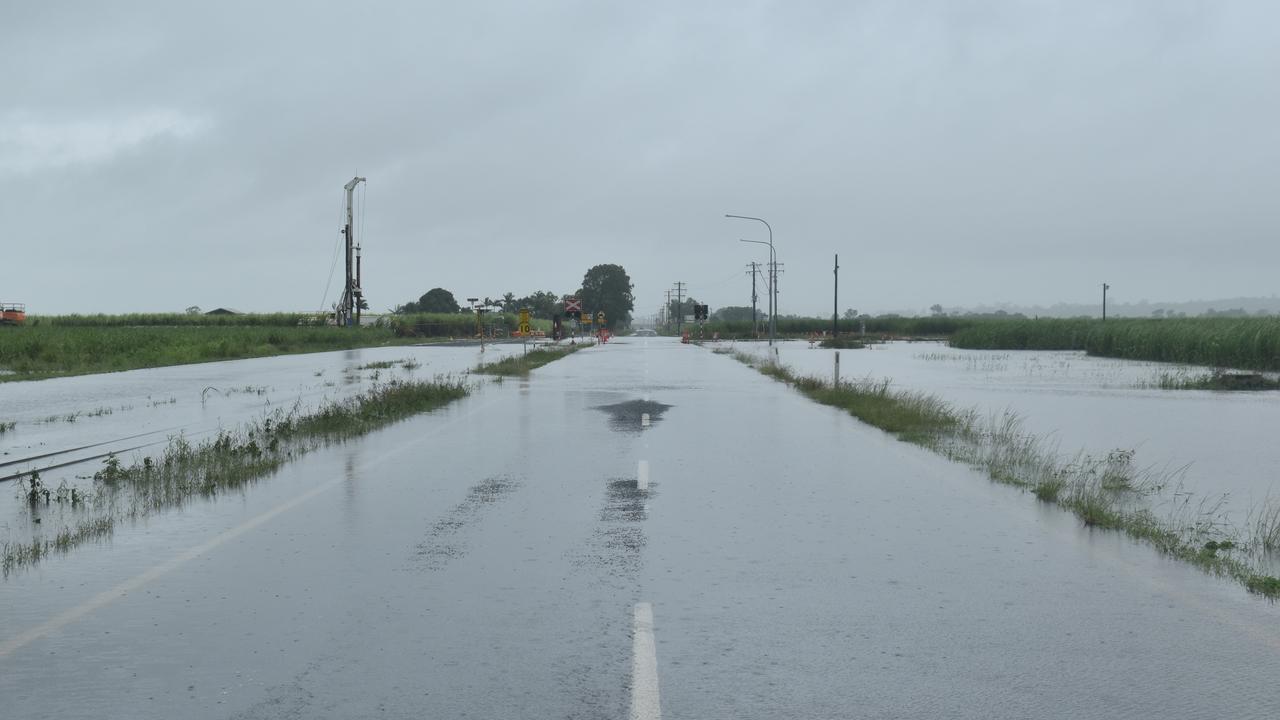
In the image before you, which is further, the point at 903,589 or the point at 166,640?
the point at 903,589

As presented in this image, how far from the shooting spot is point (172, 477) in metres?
11.3

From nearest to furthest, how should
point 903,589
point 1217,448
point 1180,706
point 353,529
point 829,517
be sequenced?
point 1180,706 → point 903,589 → point 353,529 → point 829,517 → point 1217,448

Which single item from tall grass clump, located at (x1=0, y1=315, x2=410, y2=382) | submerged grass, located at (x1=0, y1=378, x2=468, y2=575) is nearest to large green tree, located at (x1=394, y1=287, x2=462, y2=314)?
tall grass clump, located at (x1=0, y1=315, x2=410, y2=382)

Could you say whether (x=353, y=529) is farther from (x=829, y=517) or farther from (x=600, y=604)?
(x=829, y=517)

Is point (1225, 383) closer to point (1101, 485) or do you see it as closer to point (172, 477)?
point (1101, 485)

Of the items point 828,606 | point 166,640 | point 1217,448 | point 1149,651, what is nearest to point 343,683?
point 166,640

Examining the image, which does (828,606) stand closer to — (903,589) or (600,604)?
(903,589)

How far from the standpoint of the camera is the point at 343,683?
495cm

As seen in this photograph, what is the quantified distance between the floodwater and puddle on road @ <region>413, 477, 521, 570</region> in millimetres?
6974

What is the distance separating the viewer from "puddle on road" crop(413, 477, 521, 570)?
7570 mm

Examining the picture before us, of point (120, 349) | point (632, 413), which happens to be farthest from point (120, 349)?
point (632, 413)

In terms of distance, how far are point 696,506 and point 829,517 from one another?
4.29 feet

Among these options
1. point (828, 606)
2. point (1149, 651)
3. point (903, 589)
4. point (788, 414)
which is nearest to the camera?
point (1149, 651)

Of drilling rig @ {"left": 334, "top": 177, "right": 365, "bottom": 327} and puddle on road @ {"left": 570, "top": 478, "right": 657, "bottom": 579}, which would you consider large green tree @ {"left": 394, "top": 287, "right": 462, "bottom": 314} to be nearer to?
drilling rig @ {"left": 334, "top": 177, "right": 365, "bottom": 327}
